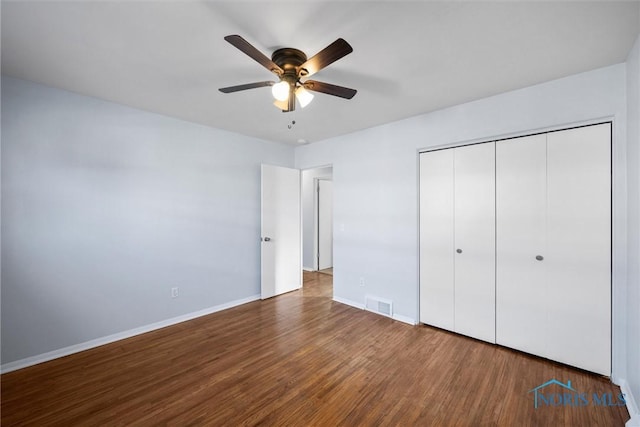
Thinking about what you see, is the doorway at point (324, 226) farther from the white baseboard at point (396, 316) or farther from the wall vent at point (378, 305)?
the wall vent at point (378, 305)

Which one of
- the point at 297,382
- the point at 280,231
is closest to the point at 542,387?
the point at 297,382

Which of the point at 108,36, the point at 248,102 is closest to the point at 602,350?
the point at 248,102

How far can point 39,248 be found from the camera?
229cm

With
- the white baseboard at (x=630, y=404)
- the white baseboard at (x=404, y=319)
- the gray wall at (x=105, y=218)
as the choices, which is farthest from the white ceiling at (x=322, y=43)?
the white baseboard at (x=404, y=319)

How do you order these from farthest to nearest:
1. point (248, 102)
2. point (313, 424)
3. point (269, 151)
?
point (269, 151)
point (248, 102)
point (313, 424)

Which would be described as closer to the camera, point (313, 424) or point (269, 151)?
point (313, 424)

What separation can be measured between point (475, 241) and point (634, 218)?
1.09m

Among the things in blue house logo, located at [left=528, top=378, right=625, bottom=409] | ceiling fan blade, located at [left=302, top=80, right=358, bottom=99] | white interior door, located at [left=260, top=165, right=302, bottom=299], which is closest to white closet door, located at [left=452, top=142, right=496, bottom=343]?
blue house logo, located at [left=528, top=378, right=625, bottom=409]

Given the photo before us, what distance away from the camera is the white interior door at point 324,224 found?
5879 mm

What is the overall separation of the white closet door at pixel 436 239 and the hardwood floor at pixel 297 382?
259mm

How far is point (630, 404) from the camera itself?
1.72 m

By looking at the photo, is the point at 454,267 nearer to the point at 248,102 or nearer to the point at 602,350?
the point at 602,350

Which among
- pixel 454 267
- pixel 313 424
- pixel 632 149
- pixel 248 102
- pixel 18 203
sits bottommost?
pixel 313 424

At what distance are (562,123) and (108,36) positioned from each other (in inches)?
138
